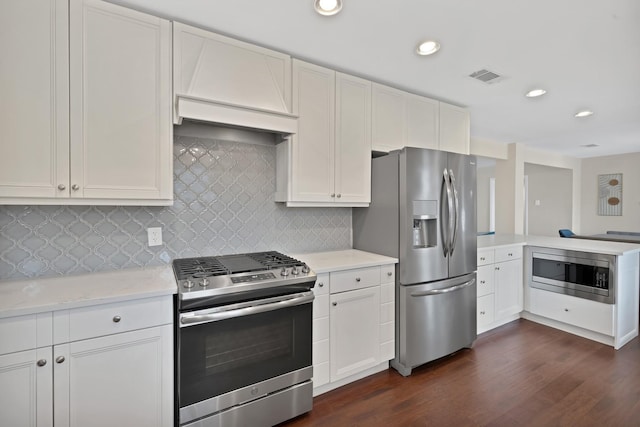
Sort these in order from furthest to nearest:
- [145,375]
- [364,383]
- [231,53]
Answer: [364,383]
[231,53]
[145,375]

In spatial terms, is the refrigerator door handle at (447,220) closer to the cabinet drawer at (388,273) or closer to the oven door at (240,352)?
the cabinet drawer at (388,273)

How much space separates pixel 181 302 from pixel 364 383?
158 centimetres

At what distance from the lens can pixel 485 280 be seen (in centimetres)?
320

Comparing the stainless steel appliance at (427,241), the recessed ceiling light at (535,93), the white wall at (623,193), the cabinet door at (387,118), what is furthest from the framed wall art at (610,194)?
the cabinet door at (387,118)

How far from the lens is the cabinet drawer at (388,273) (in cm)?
241

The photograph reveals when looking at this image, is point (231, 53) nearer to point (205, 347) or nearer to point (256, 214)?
point (256, 214)

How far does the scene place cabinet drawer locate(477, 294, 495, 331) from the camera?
317 centimetres

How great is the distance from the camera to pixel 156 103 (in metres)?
1.81

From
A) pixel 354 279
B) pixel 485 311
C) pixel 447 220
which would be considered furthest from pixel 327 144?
pixel 485 311

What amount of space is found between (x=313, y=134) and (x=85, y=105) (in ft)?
4.62

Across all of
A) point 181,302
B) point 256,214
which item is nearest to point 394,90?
point 256,214

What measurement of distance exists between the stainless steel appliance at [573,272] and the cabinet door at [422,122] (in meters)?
1.83

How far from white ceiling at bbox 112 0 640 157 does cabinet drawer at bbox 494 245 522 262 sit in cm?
154

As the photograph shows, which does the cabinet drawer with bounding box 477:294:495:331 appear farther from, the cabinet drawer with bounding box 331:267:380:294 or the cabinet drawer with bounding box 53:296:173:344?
the cabinet drawer with bounding box 53:296:173:344
